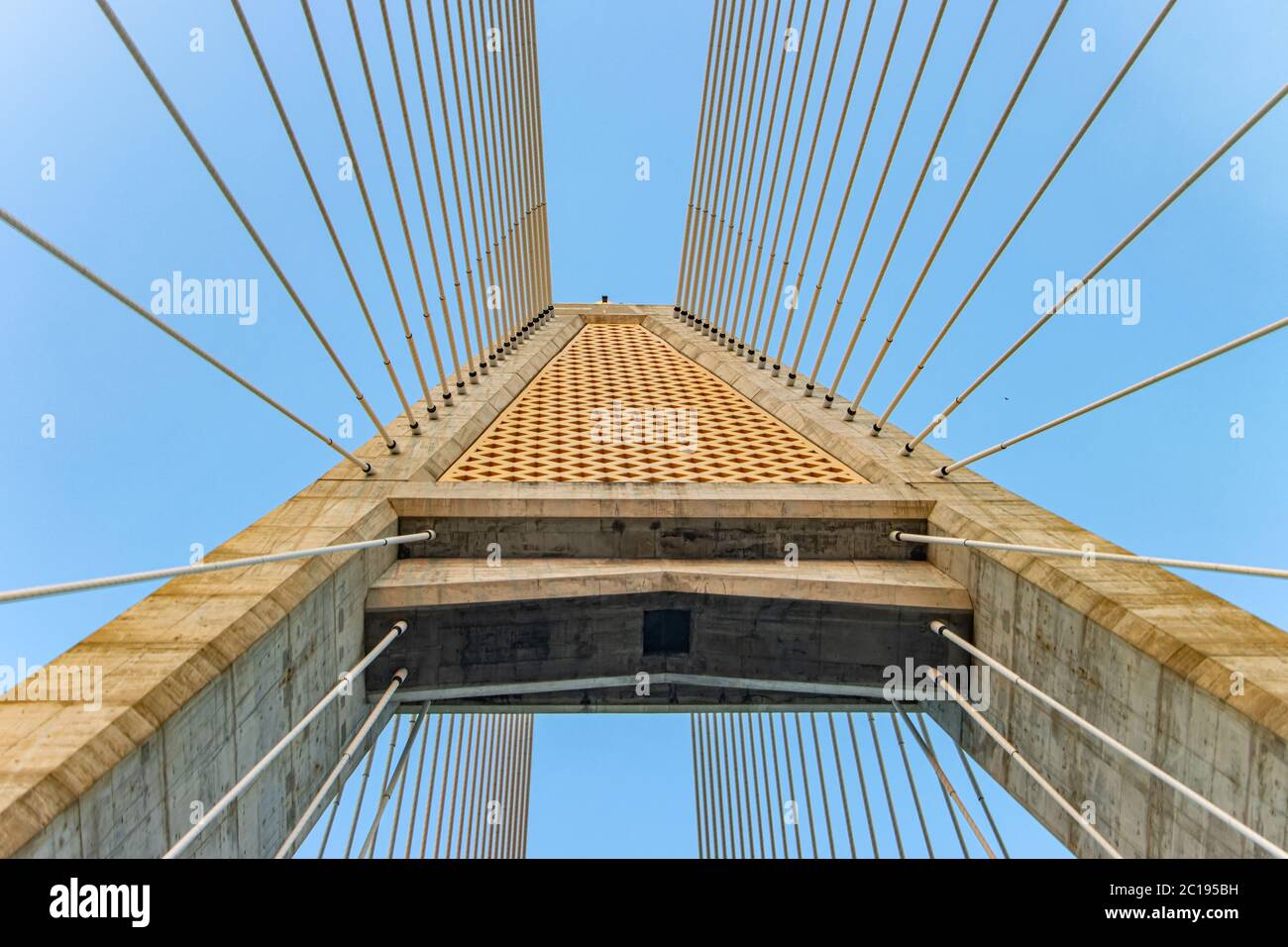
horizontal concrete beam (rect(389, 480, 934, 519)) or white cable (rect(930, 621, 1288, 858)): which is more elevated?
horizontal concrete beam (rect(389, 480, 934, 519))

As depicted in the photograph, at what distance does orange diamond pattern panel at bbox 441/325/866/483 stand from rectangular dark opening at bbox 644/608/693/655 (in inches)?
54.0

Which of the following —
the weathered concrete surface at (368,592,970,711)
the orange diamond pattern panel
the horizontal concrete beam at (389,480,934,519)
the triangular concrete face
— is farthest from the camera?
the orange diamond pattern panel

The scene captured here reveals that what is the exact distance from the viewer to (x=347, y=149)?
5.89 meters

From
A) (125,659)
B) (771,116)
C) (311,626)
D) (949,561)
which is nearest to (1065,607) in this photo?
(949,561)

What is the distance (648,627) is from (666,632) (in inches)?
5.5

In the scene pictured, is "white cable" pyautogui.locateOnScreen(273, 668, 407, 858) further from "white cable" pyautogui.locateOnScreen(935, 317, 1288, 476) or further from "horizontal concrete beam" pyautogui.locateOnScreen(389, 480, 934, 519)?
"white cable" pyautogui.locateOnScreen(935, 317, 1288, 476)

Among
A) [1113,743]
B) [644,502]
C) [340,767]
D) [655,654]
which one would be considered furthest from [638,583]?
[1113,743]

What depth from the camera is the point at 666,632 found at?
6.49m

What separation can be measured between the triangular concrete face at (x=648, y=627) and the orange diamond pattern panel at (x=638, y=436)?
7cm

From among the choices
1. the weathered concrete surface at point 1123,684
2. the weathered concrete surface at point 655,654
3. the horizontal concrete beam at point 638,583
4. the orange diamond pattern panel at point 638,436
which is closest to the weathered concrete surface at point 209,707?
the horizontal concrete beam at point 638,583

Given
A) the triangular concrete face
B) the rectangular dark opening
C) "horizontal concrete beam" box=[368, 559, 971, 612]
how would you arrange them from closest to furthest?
the triangular concrete face
"horizontal concrete beam" box=[368, 559, 971, 612]
the rectangular dark opening

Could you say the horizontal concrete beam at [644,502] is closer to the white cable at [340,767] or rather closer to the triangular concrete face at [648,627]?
the triangular concrete face at [648,627]

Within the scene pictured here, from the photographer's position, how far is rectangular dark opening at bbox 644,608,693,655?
21.2ft

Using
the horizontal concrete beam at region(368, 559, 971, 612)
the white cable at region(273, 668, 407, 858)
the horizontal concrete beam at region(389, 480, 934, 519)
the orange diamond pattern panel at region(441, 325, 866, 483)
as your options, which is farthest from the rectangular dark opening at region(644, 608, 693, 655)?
the white cable at region(273, 668, 407, 858)
